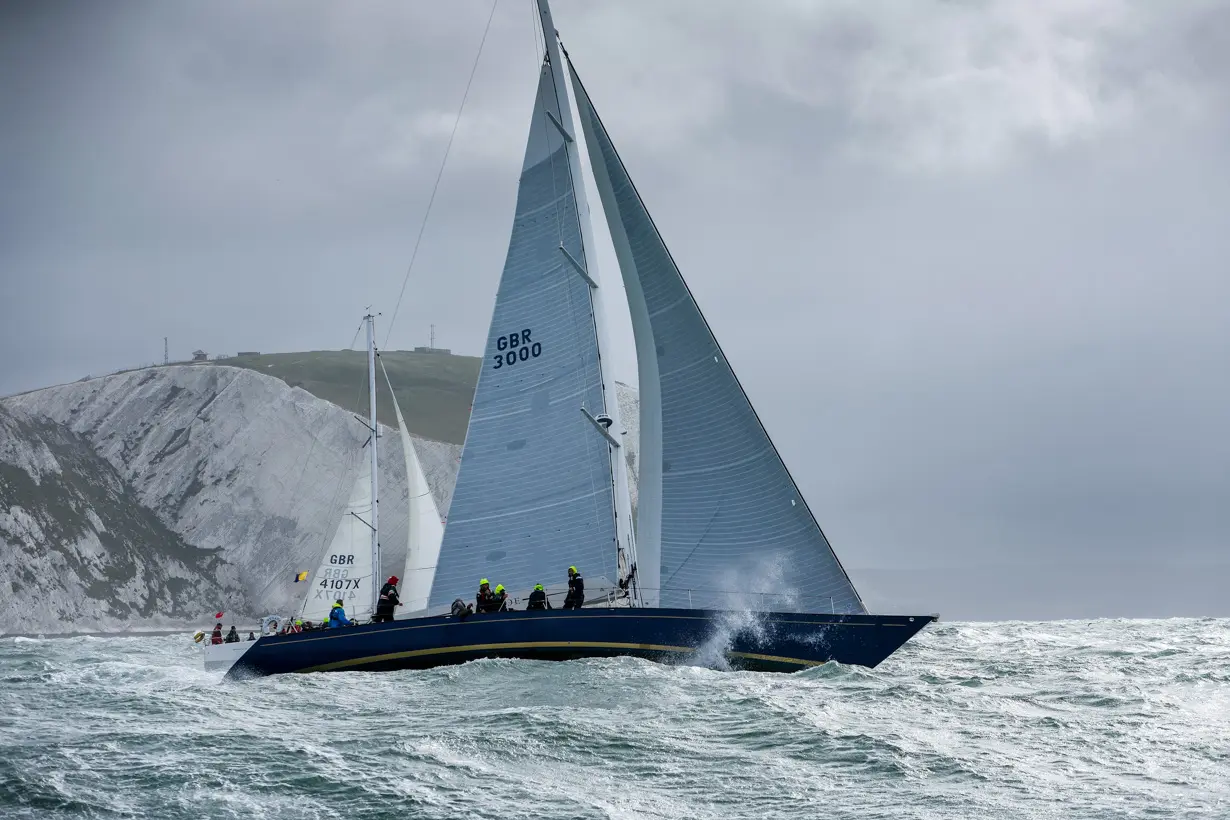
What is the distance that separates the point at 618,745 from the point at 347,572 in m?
21.6

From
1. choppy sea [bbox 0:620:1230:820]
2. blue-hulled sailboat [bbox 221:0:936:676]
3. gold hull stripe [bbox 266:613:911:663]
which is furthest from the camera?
blue-hulled sailboat [bbox 221:0:936:676]

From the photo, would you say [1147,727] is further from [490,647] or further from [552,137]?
[552,137]

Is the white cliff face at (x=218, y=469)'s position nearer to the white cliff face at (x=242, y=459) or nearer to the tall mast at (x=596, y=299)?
the white cliff face at (x=242, y=459)

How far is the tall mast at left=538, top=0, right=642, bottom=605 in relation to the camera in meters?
22.5

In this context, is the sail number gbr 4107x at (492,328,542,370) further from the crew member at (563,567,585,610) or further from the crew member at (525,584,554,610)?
the crew member at (525,584,554,610)

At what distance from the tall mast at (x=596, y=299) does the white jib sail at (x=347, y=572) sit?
12.2 metres

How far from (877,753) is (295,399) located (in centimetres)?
6454

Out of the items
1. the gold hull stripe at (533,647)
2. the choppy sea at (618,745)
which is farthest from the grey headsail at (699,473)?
the choppy sea at (618,745)

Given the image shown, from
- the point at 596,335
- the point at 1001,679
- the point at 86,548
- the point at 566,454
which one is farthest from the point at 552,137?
the point at 86,548

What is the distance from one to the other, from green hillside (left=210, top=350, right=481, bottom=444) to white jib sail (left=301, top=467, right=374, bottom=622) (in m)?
40.7

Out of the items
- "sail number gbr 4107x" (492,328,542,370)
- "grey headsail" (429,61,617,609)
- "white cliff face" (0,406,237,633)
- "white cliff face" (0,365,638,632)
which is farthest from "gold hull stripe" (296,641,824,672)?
"white cliff face" (0,365,638,632)

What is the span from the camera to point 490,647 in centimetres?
2042

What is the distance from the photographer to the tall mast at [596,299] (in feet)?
74.0

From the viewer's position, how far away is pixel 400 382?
88812 millimetres
